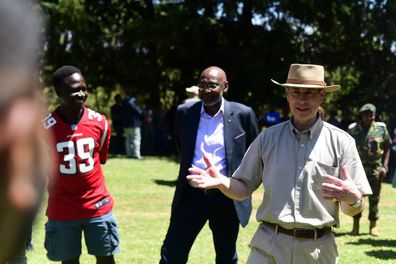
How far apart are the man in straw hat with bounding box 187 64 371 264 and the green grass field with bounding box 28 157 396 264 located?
166 centimetres

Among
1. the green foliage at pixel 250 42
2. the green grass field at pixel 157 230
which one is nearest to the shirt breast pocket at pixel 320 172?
the green grass field at pixel 157 230

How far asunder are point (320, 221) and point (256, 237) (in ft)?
1.67

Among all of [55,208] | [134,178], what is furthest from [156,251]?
[134,178]

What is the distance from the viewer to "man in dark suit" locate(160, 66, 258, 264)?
6523 millimetres

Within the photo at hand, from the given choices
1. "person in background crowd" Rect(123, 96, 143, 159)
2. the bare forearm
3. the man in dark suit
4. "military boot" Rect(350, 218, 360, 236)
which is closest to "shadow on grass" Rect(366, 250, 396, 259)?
"military boot" Rect(350, 218, 360, 236)

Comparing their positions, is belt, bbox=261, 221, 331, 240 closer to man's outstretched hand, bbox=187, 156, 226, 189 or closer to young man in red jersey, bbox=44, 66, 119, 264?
man's outstretched hand, bbox=187, 156, 226, 189

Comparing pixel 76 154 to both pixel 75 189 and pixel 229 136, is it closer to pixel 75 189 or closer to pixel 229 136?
pixel 75 189

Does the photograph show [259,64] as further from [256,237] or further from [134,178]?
[256,237]

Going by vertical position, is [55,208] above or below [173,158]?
above

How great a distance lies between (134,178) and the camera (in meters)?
18.5

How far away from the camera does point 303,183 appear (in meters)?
4.89

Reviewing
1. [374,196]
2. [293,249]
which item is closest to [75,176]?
[293,249]

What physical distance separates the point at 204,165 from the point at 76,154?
1.18 m

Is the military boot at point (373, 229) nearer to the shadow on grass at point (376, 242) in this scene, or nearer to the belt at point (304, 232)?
the shadow on grass at point (376, 242)
